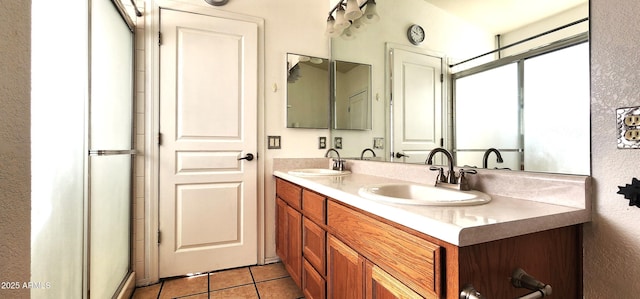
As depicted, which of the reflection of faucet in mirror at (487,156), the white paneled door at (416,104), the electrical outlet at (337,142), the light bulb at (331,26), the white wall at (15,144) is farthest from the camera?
the electrical outlet at (337,142)

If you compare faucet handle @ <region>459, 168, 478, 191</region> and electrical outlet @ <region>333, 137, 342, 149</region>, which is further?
electrical outlet @ <region>333, 137, 342, 149</region>

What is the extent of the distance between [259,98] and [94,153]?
1.14 meters

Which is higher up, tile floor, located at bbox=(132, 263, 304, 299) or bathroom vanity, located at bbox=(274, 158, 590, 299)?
bathroom vanity, located at bbox=(274, 158, 590, 299)

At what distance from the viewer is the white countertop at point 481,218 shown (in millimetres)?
631

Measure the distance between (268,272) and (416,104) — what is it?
1.58 m

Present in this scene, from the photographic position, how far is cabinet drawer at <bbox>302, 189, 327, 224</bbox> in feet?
4.28

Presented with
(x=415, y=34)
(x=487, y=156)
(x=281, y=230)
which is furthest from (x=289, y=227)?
(x=415, y=34)

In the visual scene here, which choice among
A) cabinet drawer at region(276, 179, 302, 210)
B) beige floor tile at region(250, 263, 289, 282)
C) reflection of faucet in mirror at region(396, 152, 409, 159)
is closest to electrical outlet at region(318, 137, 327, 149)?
cabinet drawer at region(276, 179, 302, 210)

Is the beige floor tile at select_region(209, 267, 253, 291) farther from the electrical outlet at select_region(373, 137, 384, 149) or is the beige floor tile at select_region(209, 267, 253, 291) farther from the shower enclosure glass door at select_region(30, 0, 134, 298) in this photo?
the electrical outlet at select_region(373, 137, 384, 149)

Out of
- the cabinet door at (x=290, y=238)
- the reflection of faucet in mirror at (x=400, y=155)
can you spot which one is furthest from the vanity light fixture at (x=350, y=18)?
the cabinet door at (x=290, y=238)

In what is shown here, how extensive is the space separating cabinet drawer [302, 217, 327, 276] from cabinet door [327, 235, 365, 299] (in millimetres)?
74

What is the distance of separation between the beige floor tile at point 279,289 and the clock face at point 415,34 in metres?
1.68

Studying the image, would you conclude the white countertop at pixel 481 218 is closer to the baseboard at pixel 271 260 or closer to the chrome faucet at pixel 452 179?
the chrome faucet at pixel 452 179

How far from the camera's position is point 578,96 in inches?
33.3
